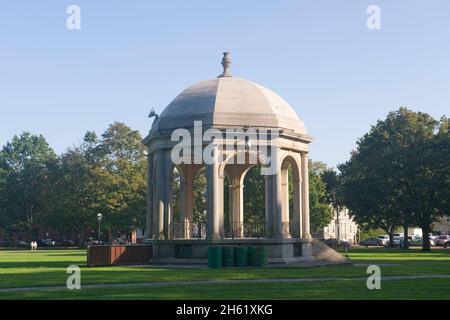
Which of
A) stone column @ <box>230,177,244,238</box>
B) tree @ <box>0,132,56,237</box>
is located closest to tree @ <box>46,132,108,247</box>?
tree @ <box>0,132,56,237</box>

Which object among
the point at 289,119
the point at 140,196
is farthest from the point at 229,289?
the point at 140,196

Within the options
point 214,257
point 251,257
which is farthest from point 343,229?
point 214,257

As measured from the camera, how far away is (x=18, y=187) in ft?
383

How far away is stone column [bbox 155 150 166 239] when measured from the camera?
135 feet

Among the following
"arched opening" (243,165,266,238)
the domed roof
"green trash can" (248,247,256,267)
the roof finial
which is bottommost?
"green trash can" (248,247,256,267)

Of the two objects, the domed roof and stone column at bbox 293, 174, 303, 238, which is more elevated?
the domed roof

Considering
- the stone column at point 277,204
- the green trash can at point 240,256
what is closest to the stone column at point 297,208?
the stone column at point 277,204

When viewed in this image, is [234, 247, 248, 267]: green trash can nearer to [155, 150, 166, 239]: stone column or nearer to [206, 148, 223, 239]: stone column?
[206, 148, 223, 239]: stone column

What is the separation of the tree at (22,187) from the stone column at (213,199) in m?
76.5

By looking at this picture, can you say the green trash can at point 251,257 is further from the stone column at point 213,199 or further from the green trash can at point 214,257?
the stone column at point 213,199

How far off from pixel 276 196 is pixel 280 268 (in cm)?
635

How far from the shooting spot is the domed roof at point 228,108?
129ft

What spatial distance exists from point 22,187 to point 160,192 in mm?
82583

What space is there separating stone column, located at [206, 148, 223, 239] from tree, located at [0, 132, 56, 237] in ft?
251
